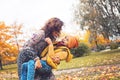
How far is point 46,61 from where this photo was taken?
5.13 meters

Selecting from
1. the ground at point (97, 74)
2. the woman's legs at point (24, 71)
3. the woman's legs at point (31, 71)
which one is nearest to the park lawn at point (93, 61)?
the ground at point (97, 74)

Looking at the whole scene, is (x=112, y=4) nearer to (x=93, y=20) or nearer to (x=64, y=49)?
(x=93, y=20)

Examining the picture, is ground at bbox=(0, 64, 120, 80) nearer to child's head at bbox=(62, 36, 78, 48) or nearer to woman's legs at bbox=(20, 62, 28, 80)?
child's head at bbox=(62, 36, 78, 48)

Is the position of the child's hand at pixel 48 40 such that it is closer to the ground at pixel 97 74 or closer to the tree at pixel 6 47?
the ground at pixel 97 74

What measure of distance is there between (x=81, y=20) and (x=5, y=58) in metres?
8.88

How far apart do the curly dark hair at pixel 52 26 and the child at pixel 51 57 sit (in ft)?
0.48

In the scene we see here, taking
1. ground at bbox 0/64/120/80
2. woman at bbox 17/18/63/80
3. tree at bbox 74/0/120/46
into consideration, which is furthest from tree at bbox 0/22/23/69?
woman at bbox 17/18/63/80

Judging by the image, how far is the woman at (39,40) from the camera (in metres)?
5.23

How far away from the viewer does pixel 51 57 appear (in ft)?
16.7

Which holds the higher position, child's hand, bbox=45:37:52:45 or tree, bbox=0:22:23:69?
child's hand, bbox=45:37:52:45

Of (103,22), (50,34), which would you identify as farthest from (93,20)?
(50,34)

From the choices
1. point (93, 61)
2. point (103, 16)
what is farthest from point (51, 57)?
point (103, 16)

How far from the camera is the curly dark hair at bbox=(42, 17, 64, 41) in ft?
17.4

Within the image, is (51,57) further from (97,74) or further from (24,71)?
(97,74)
